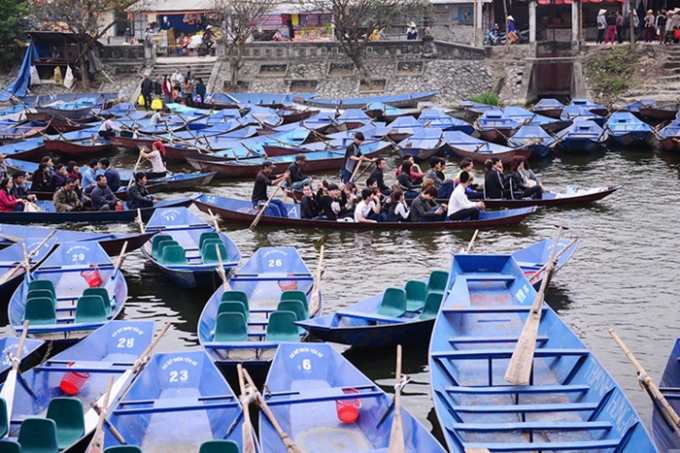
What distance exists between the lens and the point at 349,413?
909 cm

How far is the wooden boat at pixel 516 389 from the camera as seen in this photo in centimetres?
797

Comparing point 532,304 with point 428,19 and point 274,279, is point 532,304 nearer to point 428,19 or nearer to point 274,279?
point 274,279

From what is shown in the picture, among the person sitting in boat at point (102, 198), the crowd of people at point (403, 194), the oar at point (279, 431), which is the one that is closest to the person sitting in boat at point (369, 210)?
the crowd of people at point (403, 194)

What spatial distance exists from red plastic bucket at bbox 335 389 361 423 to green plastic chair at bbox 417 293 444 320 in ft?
9.86

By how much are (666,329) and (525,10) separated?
36730mm

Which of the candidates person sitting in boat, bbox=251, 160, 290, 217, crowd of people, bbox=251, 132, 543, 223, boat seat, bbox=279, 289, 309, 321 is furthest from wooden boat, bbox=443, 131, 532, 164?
boat seat, bbox=279, 289, 309, 321

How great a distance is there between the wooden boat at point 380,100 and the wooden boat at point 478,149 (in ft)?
33.8

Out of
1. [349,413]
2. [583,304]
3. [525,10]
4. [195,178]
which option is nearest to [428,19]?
[525,10]

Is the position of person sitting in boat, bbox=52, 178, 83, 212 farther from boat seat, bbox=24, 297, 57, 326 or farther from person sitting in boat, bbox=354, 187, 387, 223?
boat seat, bbox=24, 297, 57, 326

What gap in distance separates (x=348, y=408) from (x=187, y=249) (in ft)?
23.7

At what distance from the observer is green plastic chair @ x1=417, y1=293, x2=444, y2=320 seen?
1202 centimetres

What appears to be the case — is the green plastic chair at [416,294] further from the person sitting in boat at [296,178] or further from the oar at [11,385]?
the person sitting in boat at [296,178]

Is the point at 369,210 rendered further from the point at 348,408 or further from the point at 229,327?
the point at 348,408

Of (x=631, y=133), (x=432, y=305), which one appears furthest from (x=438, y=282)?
(x=631, y=133)
